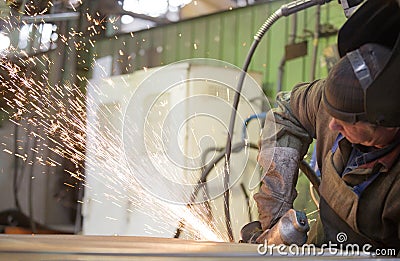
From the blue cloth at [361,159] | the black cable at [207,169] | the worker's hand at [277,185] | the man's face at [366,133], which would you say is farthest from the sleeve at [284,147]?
the black cable at [207,169]

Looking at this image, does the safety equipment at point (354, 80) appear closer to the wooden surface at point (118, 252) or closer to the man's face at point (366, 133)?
the man's face at point (366, 133)

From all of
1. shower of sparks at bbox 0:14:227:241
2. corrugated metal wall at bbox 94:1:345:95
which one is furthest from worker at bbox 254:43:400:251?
corrugated metal wall at bbox 94:1:345:95

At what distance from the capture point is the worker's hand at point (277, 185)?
208 cm

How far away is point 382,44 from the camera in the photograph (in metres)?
1.57

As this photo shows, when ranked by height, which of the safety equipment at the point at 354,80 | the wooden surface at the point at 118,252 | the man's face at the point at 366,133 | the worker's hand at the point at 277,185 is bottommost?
the wooden surface at the point at 118,252

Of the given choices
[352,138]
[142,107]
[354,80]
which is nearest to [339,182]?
[352,138]

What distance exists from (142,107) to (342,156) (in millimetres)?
1844

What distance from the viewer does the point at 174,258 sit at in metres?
1.14

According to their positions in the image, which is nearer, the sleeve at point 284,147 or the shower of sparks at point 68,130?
the sleeve at point 284,147

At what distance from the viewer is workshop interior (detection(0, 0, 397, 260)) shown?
3508 millimetres

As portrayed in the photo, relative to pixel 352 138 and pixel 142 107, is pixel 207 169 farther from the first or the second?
pixel 352 138

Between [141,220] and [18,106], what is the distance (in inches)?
48.0

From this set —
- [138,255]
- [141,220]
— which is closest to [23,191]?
[141,220]

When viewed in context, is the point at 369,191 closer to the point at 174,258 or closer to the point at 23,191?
the point at 174,258
